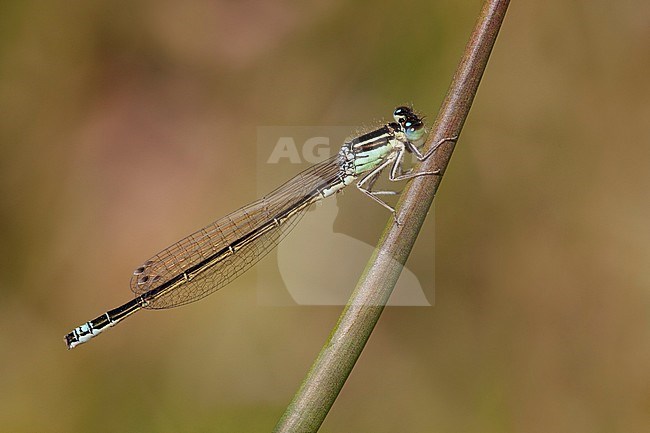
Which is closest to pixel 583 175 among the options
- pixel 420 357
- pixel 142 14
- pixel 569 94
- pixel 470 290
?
pixel 569 94

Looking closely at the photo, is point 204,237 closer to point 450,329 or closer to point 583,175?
point 450,329

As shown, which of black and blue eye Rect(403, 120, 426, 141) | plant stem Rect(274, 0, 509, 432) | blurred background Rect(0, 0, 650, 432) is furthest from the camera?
blurred background Rect(0, 0, 650, 432)

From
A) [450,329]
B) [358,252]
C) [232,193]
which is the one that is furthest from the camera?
[232,193]

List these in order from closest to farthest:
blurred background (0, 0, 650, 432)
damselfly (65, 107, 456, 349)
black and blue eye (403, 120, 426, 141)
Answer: black and blue eye (403, 120, 426, 141) → damselfly (65, 107, 456, 349) → blurred background (0, 0, 650, 432)

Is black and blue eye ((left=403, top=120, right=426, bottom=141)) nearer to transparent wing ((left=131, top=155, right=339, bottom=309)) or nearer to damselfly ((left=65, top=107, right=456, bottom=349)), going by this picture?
damselfly ((left=65, top=107, right=456, bottom=349))

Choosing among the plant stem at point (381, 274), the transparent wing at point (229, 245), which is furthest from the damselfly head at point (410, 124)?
the plant stem at point (381, 274)

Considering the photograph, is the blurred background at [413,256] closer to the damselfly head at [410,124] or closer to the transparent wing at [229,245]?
the transparent wing at [229,245]

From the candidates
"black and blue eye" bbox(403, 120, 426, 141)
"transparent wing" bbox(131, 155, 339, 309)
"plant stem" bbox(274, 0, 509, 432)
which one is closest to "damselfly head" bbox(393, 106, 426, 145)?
"black and blue eye" bbox(403, 120, 426, 141)
